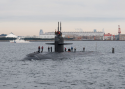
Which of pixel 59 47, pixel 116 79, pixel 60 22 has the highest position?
pixel 60 22

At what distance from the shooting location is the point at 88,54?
45.2m

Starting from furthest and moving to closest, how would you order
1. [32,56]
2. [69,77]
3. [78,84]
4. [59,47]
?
1. [59,47]
2. [32,56]
3. [69,77]
4. [78,84]

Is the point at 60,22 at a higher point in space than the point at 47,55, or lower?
higher

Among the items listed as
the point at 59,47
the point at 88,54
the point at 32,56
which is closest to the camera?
the point at 32,56

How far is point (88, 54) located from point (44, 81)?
86.5 feet

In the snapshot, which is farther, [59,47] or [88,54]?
[88,54]

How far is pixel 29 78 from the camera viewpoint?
21.2m

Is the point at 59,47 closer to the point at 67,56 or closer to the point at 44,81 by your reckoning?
the point at 67,56

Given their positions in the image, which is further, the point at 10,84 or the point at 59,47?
the point at 59,47

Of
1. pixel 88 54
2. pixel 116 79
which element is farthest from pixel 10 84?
pixel 88 54

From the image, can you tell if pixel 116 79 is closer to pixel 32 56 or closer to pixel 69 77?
pixel 69 77

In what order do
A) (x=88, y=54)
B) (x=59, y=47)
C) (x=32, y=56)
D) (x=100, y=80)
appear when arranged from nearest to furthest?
(x=100, y=80)
(x=32, y=56)
(x=59, y=47)
(x=88, y=54)

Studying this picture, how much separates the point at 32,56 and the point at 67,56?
6121mm

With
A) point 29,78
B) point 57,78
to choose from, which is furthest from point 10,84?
point 57,78
